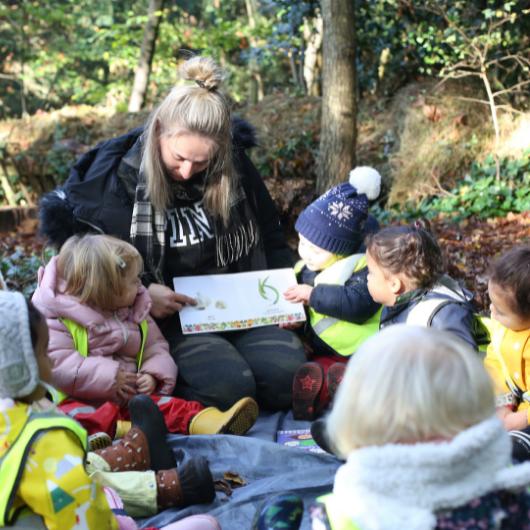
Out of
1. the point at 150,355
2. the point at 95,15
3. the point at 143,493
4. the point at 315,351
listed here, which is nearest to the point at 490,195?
the point at 315,351

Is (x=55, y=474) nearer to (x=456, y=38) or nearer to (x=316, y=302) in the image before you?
(x=316, y=302)

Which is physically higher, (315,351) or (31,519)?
(31,519)

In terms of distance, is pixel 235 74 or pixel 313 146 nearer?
pixel 313 146

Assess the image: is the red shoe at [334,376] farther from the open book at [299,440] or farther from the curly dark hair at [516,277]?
the curly dark hair at [516,277]

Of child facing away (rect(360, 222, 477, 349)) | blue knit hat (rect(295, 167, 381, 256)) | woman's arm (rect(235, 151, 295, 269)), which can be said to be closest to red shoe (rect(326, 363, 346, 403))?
child facing away (rect(360, 222, 477, 349))

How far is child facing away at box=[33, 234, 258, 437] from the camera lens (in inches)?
136

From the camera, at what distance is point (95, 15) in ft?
54.6

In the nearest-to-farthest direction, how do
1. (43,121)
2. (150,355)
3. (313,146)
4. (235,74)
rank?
(150,355)
(313,146)
(43,121)
(235,74)

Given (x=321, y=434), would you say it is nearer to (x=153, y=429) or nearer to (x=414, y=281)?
(x=153, y=429)

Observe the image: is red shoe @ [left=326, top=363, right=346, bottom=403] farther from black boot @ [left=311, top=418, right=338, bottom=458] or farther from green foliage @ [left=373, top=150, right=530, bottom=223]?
green foliage @ [left=373, top=150, right=530, bottom=223]

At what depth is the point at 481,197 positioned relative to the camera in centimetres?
755

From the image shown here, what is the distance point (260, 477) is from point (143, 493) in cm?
60

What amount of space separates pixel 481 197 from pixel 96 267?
5075 millimetres

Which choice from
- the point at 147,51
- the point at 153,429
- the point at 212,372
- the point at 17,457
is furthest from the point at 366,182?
the point at 147,51
